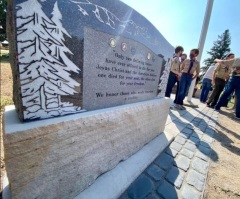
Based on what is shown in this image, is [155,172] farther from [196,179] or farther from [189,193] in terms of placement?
[196,179]

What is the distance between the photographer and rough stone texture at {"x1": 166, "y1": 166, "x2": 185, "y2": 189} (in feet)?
5.67

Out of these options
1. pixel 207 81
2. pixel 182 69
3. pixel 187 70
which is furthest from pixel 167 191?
pixel 207 81

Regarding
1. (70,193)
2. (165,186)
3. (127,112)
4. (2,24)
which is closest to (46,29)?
(127,112)

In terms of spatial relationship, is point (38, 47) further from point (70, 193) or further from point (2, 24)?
point (2, 24)

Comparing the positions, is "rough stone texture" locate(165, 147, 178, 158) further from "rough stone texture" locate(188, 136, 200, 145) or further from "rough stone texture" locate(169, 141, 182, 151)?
"rough stone texture" locate(188, 136, 200, 145)

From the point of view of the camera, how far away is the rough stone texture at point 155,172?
177 centimetres

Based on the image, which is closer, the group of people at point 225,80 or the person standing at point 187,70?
the person standing at point 187,70

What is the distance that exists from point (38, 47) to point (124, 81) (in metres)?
0.98

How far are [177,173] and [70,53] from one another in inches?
72.6

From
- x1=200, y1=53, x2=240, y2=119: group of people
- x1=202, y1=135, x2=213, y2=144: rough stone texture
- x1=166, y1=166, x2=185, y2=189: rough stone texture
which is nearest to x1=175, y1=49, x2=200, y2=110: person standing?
x1=200, y1=53, x2=240, y2=119: group of people

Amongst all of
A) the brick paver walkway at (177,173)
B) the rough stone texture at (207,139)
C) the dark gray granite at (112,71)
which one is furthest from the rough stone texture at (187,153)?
the dark gray granite at (112,71)

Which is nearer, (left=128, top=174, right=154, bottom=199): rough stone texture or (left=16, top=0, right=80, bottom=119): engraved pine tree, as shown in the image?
(left=16, top=0, right=80, bottom=119): engraved pine tree

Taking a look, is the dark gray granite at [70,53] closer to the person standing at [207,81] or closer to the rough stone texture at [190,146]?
the rough stone texture at [190,146]

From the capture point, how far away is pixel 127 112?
1.76 metres
